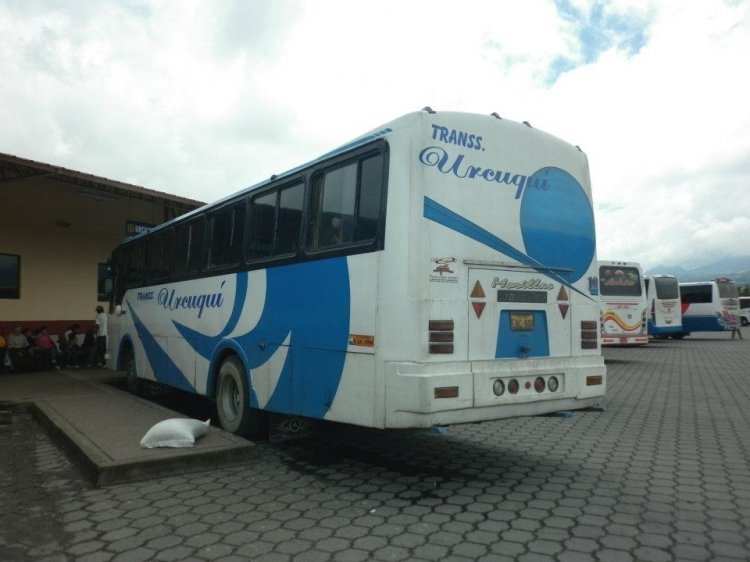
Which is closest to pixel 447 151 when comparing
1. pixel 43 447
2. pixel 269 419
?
pixel 269 419

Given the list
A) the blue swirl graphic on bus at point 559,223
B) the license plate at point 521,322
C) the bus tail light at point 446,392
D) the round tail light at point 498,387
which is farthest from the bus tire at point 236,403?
the blue swirl graphic on bus at point 559,223

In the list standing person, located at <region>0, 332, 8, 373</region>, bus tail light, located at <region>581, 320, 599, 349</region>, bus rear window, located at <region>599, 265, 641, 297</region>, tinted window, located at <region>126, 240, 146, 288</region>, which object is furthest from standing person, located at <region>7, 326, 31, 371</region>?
bus rear window, located at <region>599, 265, 641, 297</region>

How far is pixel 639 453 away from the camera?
6.20 metres

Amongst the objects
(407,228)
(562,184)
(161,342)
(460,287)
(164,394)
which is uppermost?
(562,184)

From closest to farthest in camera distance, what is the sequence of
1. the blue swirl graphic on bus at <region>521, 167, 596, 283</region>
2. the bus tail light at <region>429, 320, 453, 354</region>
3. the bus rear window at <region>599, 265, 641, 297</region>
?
1. the bus tail light at <region>429, 320, 453, 354</region>
2. the blue swirl graphic on bus at <region>521, 167, 596, 283</region>
3. the bus rear window at <region>599, 265, 641, 297</region>

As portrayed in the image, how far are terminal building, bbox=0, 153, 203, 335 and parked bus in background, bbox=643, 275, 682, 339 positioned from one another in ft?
60.3

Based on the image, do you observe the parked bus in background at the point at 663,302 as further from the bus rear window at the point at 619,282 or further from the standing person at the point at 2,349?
the standing person at the point at 2,349

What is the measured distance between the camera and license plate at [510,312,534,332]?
524 centimetres

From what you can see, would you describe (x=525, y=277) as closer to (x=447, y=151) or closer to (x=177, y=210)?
(x=447, y=151)

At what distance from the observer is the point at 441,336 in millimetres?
4723

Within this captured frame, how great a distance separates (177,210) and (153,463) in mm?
15777

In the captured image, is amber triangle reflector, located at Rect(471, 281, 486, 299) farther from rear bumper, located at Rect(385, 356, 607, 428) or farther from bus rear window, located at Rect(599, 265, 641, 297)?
bus rear window, located at Rect(599, 265, 641, 297)

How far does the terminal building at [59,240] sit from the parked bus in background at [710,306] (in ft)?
81.0

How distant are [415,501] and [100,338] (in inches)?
562
